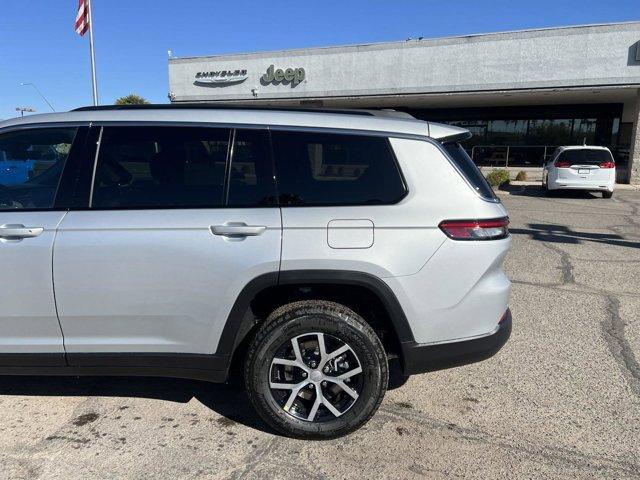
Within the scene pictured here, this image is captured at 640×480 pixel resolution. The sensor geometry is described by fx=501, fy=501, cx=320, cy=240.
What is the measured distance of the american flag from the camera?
15820 mm

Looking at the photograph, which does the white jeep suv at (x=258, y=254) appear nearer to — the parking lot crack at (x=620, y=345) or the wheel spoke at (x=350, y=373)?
the wheel spoke at (x=350, y=373)

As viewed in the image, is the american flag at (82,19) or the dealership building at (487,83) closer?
the american flag at (82,19)

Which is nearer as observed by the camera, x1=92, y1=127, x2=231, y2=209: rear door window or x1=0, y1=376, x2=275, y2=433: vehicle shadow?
x1=92, y1=127, x2=231, y2=209: rear door window

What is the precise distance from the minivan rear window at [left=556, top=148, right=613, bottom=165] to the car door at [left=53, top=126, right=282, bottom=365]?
1490 centimetres

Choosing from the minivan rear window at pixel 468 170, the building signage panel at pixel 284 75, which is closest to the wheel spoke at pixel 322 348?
the minivan rear window at pixel 468 170

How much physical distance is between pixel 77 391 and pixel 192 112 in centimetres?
209

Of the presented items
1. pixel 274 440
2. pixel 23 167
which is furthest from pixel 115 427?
pixel 23 167

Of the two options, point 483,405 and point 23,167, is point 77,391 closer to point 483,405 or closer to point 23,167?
point 23,167

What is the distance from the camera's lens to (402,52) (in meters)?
21.2

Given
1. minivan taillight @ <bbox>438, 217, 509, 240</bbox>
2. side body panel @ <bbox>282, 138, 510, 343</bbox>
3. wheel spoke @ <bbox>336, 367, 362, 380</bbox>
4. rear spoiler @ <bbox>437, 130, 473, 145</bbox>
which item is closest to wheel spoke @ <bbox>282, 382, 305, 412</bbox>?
wheel spoke @ <bbox>336, 367, 362, 380</bbox>

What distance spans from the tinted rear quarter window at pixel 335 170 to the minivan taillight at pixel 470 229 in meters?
0.32

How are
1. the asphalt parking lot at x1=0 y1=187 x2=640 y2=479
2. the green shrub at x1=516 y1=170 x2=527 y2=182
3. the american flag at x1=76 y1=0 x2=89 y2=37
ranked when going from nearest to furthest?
the asphalt parking lot at x1=0 y1=187 x2=640 y2=479 < the american flag at x1=76 y1=0 x2=89 y2=37 < the green shrub at x1=516 y1=170 x2=527 y2=182

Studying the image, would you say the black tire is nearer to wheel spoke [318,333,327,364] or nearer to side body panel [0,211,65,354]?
wheel spoke [318,333,327,364]

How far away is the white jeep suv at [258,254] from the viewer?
274 cm
